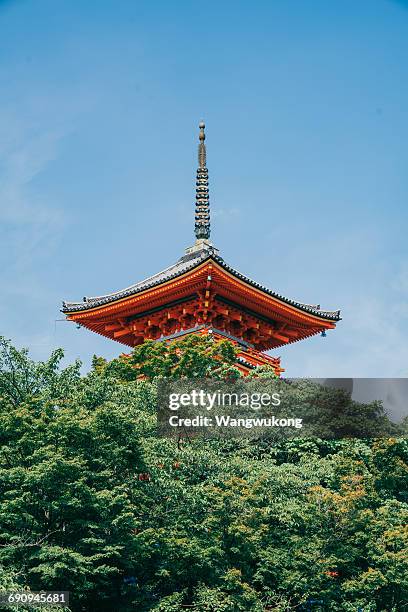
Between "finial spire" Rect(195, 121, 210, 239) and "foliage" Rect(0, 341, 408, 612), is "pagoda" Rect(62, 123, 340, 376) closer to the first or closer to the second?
"finial spire" Rect(195, 121, 210, 239)

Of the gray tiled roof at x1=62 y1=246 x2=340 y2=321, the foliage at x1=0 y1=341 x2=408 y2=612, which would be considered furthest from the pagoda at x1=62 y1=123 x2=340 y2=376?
the foliage at x1=0 y1=341 x2=408 y2=612

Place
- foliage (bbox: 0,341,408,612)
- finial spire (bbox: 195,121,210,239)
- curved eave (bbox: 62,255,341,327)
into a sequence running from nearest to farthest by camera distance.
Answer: foliage (bbox: 0,341,408,612) → curved eave (bbox: 62,255,341,327) → finial spire (bbox: 195,121,210,239)

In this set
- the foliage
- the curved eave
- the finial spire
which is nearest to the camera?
the foliage

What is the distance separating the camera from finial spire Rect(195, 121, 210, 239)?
33.9 metres

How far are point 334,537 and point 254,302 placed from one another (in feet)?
38.5

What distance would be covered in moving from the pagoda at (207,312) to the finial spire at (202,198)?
70.1 inches

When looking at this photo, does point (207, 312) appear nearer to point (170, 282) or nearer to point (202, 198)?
point (170, 282)

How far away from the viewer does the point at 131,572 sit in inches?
709

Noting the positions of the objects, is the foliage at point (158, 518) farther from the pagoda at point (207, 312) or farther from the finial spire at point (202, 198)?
the finial spire at point (202, 198)

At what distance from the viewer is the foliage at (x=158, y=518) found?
16609mm

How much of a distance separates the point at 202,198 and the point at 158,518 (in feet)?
60.6

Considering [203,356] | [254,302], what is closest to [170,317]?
[254,302]

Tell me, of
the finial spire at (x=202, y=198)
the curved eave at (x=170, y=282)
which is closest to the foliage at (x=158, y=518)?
the curved eave at (x=170, y=282)

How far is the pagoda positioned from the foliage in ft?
27.3
